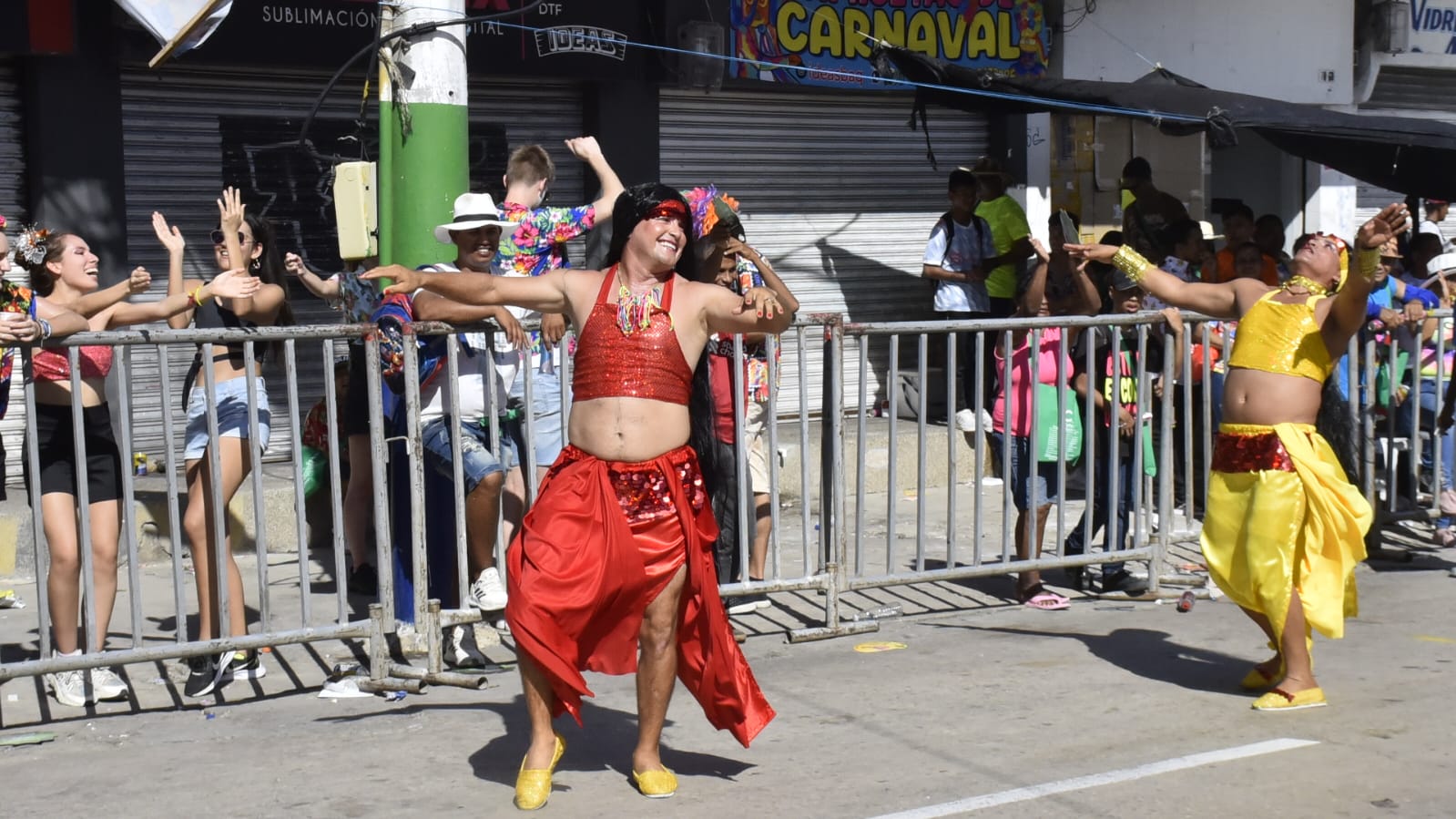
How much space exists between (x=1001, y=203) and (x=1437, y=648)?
5.83 meters

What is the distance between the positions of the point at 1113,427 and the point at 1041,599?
0.89 metres

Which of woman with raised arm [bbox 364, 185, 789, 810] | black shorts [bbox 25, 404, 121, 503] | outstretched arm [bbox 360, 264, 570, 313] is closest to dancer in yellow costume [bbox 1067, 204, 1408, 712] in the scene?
woman with raised arm [bbox 364, 185, 789, 810]

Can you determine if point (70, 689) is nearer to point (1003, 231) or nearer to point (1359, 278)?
point (1359, 278)

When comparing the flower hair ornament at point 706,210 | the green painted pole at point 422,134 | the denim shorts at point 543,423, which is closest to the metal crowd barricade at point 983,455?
the flower hair ornament at point 706,210

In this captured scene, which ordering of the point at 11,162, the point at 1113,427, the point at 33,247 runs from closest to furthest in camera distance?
1. the point at 33,247
2. the point at 1113,427
3. the point at 11,162

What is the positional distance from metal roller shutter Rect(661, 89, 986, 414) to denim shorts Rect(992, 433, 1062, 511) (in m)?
3.69

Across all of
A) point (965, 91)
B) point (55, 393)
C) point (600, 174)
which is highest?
point (965, 91)

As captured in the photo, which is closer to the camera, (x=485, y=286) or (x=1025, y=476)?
(x=485, y=286)

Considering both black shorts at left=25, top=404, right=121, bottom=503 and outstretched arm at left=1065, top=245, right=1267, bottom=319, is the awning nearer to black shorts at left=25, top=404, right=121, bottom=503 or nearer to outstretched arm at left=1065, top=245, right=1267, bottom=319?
outstretched arm at left=1065, top=245, right=1267, bottom=319

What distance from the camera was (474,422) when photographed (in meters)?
6.78

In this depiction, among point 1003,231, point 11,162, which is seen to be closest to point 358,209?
point 11,162

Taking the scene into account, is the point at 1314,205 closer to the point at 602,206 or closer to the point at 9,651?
the point at 602,206

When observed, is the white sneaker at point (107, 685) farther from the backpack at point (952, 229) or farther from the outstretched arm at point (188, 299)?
the backpack at point (952, 229)

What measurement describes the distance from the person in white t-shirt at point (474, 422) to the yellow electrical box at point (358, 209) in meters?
A: 0.68
